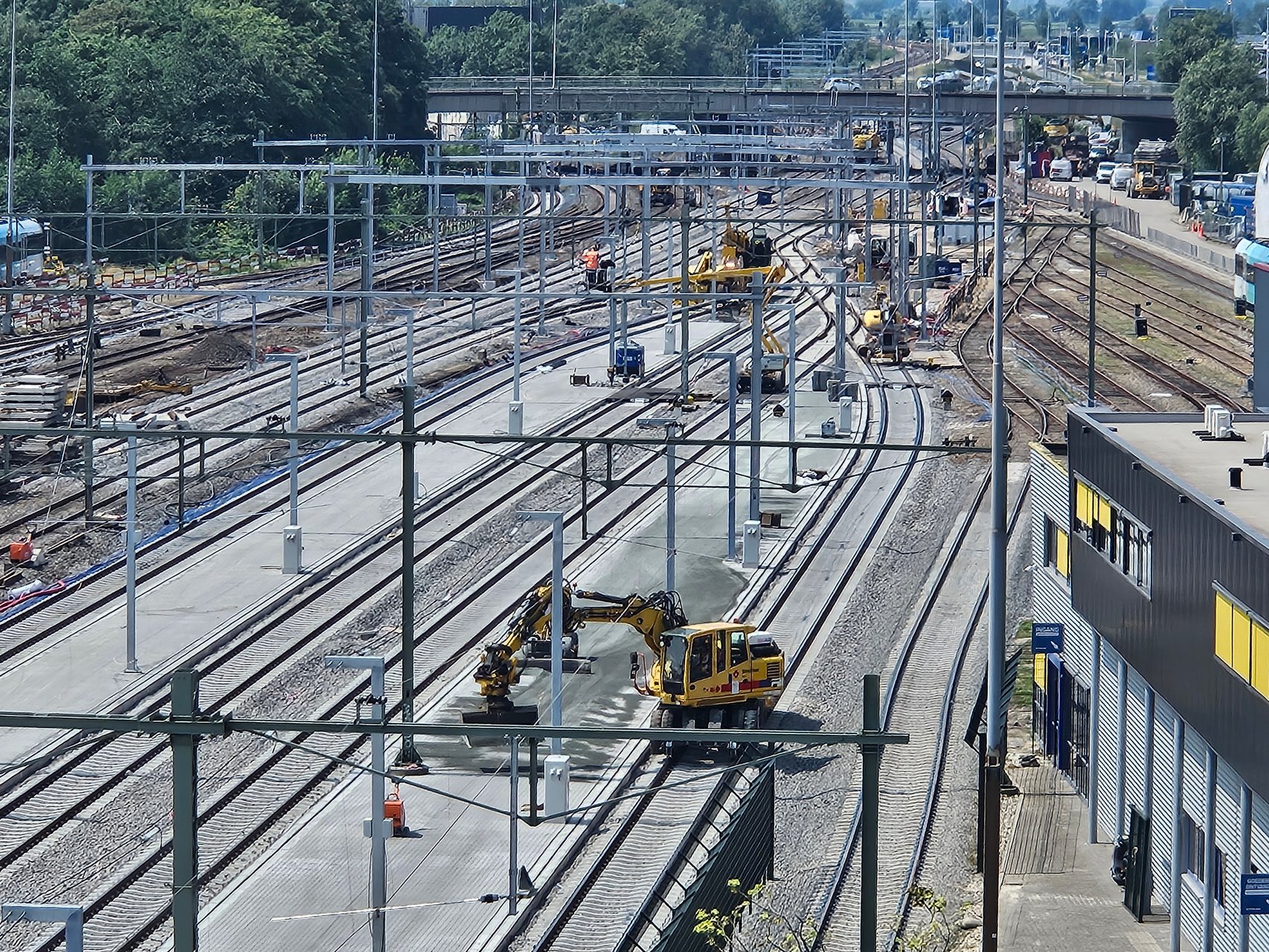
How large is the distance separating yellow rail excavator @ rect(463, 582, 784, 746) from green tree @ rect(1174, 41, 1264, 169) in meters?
64.4

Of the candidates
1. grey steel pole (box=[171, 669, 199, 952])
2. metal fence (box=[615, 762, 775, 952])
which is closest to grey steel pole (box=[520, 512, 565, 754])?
metal fence (box=[615, 762, 775, 952])

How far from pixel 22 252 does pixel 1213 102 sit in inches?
1964

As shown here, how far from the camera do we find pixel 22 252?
161 feet

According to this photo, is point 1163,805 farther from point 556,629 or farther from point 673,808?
point 556,629

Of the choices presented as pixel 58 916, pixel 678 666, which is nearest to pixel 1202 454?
pixel 678 666

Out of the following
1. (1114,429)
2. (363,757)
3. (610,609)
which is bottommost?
(363,757)

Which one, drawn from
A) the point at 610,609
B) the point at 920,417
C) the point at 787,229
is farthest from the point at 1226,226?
the point at 610,609

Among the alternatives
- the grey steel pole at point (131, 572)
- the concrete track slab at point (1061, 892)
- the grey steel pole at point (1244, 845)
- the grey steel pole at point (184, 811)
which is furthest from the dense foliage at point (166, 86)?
the grey steel pole at point (184, 811)

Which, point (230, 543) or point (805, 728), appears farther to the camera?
point (230, 543)

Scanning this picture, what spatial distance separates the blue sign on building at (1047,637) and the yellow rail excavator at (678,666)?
2523 millimetres

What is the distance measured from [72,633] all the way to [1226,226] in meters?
48.7

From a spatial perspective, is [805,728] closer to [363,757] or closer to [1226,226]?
[363,757]

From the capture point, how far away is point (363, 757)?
2034cm

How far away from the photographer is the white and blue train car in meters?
49.7
